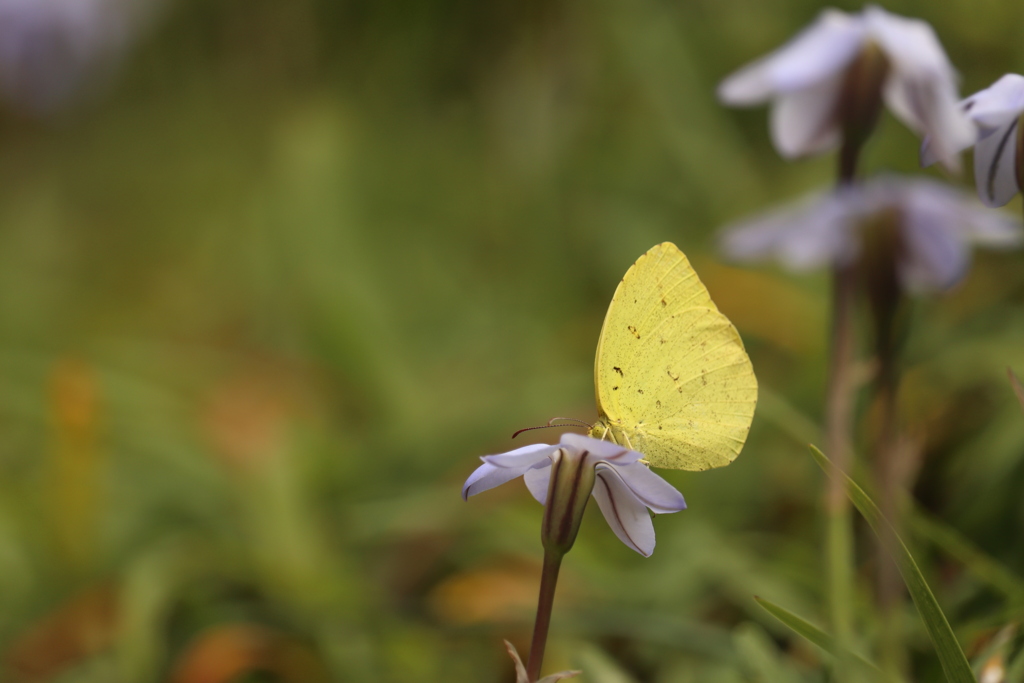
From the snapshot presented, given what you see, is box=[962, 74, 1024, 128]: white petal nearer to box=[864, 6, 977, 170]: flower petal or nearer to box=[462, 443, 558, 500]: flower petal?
box=[864, 6, 977, 170]: flower petal

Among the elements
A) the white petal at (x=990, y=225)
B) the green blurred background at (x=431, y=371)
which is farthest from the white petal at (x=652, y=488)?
the white petal at (x=990, y=225)

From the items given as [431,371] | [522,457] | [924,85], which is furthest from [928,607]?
[431,371]

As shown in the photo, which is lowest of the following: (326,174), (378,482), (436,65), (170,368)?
(378,482)

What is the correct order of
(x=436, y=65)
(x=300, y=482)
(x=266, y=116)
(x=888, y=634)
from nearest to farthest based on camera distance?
(x=888, y=634), (x=300, y=482), (x=436, y=65), (x=266, y=116)

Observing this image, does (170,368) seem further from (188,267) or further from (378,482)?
(188,267)

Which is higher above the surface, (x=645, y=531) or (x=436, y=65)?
(x=436, y=65)

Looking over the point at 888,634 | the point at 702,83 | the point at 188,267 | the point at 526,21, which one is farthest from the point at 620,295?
the point at 188,267

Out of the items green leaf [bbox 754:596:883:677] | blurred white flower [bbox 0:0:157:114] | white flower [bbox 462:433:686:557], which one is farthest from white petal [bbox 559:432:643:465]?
blurred white flower [bbox 0:0:157:114]

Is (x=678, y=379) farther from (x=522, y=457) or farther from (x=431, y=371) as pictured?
(x=431, y=371)
